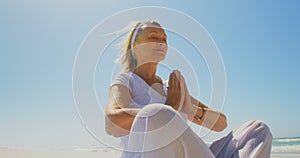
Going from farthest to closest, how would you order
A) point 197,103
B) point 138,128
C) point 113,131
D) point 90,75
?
point 197,103 < point 90,75 < point 113,131 < point 138,128

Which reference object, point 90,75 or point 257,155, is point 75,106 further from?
point 257,155

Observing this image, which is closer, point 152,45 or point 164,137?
point 164,137

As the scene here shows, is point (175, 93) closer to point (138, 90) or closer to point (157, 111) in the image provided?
point (138, 90)

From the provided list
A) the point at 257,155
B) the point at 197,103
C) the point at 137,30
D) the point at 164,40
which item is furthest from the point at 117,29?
the point at 257,155

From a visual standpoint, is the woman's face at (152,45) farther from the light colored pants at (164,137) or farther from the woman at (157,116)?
the light colored pants at (164,137)

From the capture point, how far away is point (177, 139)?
90 cm

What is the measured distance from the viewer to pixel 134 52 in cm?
148

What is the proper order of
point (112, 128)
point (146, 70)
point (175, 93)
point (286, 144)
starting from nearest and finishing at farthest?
point (112, 128)
point (175, 93)
point (146, 70)
point (286, 144)

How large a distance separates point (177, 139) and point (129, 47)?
0.69m

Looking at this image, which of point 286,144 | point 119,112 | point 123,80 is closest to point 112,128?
point 119,112

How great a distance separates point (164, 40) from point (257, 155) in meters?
0.66

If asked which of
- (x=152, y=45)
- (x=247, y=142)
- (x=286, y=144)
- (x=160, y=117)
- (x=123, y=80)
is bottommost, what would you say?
(x=286, y=144)

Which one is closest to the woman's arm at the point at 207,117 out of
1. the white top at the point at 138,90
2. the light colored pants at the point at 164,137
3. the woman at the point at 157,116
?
the woman at the point at 157,116

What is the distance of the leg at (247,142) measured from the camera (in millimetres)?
1018
